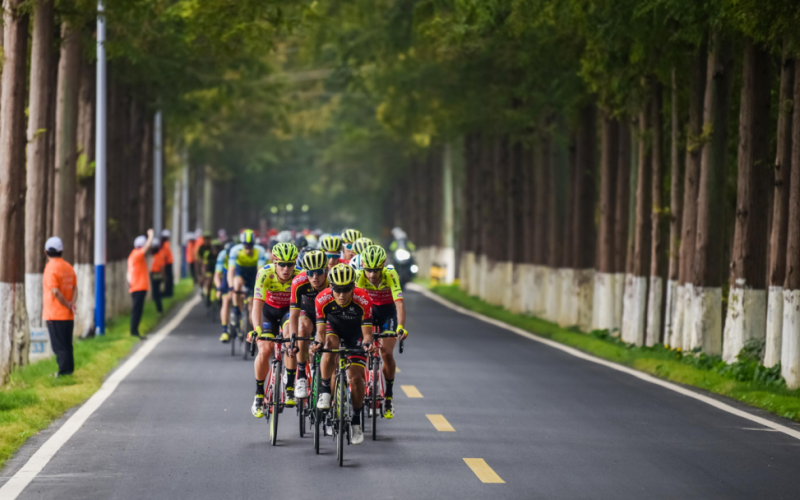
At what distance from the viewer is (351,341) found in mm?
12305

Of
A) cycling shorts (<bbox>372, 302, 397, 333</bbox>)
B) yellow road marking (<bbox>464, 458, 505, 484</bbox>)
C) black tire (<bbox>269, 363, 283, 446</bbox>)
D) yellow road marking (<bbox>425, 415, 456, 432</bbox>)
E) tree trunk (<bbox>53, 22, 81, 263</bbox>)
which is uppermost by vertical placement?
tree trunk (<bbox>53, 22, 81, 263</bbox>)

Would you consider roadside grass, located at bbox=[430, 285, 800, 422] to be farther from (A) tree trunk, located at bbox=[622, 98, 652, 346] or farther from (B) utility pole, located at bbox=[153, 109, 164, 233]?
(B) utility pole, located at bbox=[153, 109, 164, 233]

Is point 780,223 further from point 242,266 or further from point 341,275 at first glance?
point 242,266

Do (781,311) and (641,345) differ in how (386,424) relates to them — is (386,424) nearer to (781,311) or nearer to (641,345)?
(781,311)

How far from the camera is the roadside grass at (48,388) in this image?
42.6 ft

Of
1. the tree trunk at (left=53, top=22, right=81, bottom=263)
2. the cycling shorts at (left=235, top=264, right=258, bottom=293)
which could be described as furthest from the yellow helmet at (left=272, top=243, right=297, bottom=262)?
the tree trunk at (left=53, top=22, right=81, bottom=263)

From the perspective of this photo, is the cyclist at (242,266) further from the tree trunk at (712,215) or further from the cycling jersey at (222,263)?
the tree trunk at (712,215)

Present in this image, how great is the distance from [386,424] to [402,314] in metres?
1.25

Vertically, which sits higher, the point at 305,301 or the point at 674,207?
the point at 674,207

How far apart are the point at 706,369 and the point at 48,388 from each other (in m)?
8.69

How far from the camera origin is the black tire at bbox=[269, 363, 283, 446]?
12.3 meters

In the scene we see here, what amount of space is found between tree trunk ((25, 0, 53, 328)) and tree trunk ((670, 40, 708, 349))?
9587 millimetres

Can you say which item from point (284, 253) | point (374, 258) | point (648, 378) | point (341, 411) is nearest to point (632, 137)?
point (648, 378)

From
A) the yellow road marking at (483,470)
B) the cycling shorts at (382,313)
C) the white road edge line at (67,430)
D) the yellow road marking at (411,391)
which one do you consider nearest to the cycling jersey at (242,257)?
the white road edge line at (67,430)
